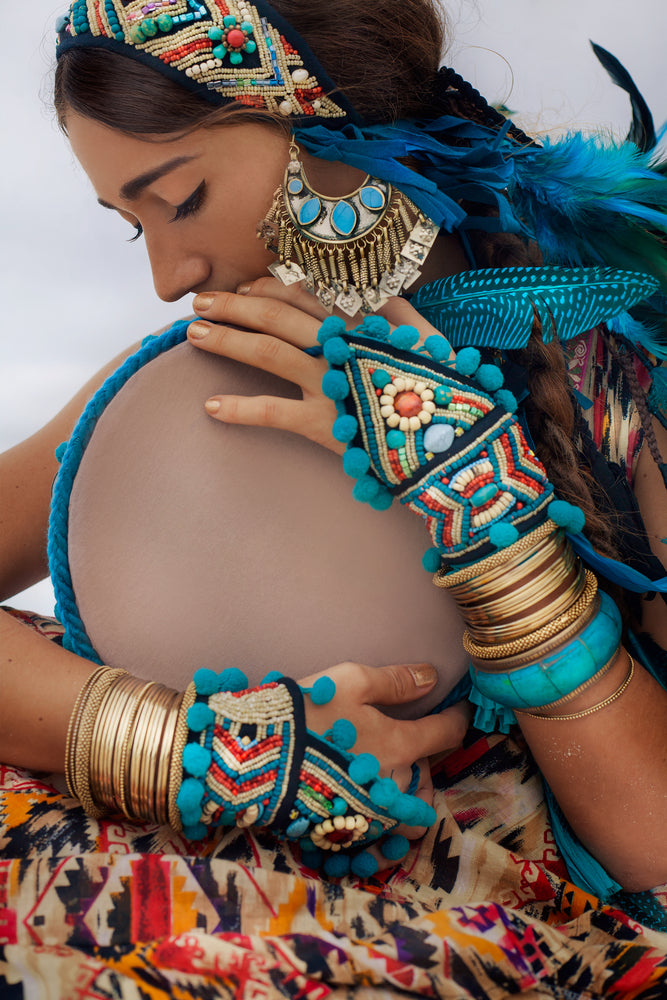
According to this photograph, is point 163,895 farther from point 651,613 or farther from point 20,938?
point 651,613

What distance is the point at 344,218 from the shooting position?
38.9 inches

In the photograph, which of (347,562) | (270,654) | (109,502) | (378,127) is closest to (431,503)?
(347,562)

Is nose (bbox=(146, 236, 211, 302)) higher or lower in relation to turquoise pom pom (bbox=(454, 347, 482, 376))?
higher

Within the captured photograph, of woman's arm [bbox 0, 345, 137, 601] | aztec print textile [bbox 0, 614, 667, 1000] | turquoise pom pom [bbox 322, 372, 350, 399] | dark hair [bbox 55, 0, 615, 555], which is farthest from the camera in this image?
woman's arm [bbox 0, 345, 137, 601]

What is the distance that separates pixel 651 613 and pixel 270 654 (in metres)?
0.52

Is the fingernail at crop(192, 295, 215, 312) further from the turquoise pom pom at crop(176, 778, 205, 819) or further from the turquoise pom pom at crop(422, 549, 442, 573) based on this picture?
the turquoise pom pom at crop(176, 778, 205, 819)

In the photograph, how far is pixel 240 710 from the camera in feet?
2.64

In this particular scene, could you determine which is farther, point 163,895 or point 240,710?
point 240,710

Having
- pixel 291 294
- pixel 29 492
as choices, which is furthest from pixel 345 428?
pixel 29 492

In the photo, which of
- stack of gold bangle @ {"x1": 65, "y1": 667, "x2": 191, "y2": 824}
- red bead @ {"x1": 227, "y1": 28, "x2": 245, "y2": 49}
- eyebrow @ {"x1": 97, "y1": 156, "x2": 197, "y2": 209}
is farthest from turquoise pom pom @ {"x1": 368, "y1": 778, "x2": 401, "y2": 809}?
red bead @ {"x1": 227, "y1": 28, "x2": 245, "y2": 49}

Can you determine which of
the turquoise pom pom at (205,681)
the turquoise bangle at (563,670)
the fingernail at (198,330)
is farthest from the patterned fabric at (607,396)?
the turquoise pom pom at (205,681)

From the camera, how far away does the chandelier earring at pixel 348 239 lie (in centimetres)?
99

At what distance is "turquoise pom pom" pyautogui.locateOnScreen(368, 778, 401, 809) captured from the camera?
825mm

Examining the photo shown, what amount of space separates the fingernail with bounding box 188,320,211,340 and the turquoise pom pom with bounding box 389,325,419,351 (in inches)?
9.5
